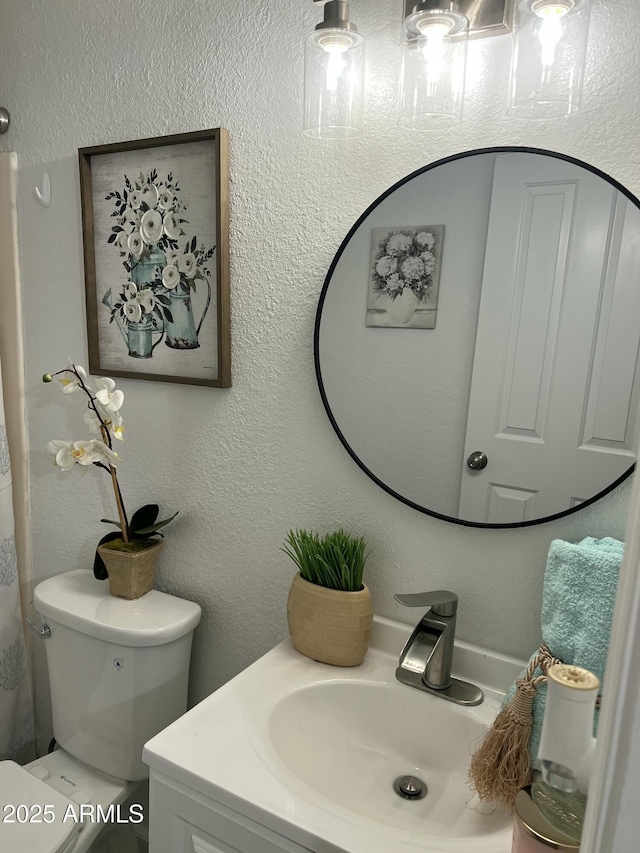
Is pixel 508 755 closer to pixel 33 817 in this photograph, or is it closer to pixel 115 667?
pixel 115 667

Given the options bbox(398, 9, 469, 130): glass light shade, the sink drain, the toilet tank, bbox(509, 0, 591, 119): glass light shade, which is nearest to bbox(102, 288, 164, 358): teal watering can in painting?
the toilet tank

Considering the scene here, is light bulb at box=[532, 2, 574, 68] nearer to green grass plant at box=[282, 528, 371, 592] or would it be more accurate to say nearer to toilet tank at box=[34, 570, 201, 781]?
green grass plant at box=[282, 528, 371, 592]

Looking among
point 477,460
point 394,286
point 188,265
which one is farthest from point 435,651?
point 188,265

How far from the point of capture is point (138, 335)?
4.66 feet

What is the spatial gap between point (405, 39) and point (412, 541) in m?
0.82

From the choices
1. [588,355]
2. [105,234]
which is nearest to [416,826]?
[588,355]

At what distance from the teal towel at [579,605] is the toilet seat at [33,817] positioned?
90 cm

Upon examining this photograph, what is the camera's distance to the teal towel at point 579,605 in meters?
0.85

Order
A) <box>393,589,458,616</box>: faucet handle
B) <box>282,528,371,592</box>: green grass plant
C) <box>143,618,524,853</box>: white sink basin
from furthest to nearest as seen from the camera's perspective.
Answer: <box>282,528,371,592</box>: green grass plant, <box>393,589,458,616</box>: faucet handle, <box>143,618,524,853</box>: white sink basin

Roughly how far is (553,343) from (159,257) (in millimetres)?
837

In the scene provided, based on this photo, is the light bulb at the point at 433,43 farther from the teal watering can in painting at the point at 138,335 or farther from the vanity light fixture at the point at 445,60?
the teal watering can in painting at the point at 138,335

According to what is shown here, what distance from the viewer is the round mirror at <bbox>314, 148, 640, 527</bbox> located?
3.07ft

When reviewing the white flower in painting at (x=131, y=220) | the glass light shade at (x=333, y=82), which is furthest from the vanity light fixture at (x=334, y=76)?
the white flower in painting at (x=131, y=220)

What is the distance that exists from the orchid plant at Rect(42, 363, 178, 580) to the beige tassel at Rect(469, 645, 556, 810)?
0.76 metres
